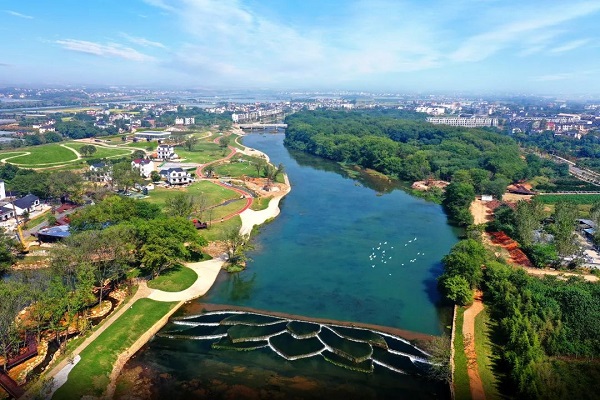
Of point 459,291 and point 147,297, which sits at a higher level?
point 459,291

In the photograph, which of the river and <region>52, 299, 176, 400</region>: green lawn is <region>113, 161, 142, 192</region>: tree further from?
<region>52, 299, 176, 400</region>: green lawn

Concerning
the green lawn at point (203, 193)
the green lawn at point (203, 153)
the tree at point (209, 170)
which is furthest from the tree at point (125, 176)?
the green lawn at point (203, 153)

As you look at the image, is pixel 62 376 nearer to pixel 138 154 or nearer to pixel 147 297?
pixel 147 297

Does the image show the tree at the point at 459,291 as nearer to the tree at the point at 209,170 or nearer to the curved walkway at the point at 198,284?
the curved walkway at the point at 198,284

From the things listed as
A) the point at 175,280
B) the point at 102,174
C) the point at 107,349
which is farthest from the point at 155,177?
the point at 107,349

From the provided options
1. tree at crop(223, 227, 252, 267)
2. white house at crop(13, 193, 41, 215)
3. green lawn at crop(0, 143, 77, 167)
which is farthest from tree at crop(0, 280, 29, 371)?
green lawn at crop(0, 143, 77, 167)

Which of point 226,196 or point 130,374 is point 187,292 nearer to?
point 130,374

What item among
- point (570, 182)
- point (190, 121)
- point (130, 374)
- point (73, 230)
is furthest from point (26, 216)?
point (190, 121)
